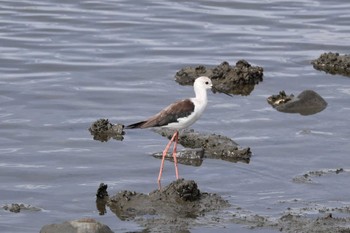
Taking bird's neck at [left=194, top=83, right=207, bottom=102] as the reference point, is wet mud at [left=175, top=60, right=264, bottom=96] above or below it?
above

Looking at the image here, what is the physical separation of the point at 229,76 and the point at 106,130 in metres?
4.36

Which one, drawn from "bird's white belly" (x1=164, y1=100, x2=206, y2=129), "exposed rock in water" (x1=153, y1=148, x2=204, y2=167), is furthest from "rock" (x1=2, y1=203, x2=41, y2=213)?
"exposed rock in water" (x1=153, y1=148, x2=204, y2=167)

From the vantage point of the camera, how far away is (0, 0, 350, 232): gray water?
15.0m

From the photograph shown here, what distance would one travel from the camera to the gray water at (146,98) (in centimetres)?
1501

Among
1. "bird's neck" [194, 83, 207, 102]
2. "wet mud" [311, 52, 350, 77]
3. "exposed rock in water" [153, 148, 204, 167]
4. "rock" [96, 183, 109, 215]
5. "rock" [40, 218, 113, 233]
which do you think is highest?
"wet mud" [311, 52, 350, 77]

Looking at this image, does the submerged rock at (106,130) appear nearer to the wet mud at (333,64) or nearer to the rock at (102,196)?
the rock at (102,196)

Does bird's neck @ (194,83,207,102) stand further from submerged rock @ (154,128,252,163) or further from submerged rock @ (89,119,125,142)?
submerged rock @ (89,119,125,142)

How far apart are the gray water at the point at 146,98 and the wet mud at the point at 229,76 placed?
0.85ft

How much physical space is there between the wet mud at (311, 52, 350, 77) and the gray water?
1.00ft

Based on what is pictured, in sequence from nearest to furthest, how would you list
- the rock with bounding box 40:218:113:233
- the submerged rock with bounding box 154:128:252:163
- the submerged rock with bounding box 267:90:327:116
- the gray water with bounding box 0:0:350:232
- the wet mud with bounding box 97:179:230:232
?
the rock with bounding box 40:218:113:233 → the wet mud with bounding box 97:179:230:232 → the gray water with bounding box 0:0:350:232 → the submerged rock with bounding box 154:128:252:163 → the submerged rock with bounding box 267:90:327:116

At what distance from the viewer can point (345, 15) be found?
28484mm

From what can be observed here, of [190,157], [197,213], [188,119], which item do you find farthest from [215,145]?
[197,213]

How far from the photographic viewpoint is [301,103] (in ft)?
64.0

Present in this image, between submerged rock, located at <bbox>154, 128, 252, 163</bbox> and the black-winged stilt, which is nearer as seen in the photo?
the black-winged stilt
